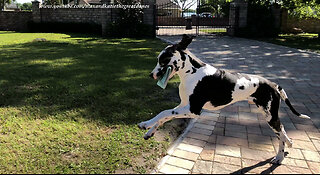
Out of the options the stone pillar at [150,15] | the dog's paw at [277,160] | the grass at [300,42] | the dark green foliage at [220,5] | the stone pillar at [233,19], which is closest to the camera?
the dog's paw at [277,160]

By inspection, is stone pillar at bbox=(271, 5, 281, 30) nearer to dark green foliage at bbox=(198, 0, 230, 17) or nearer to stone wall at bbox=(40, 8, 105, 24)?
dark green foliage at bbox=(198, 0, 230, 17)

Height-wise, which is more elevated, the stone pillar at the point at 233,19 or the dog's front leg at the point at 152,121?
the stone pillar at the point at 233,19

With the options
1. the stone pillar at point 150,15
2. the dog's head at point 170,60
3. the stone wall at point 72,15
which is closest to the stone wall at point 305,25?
the stone pillar at point 150,15

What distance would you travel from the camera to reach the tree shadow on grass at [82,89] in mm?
4488

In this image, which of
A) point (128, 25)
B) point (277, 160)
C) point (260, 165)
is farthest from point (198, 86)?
point (128, 25)

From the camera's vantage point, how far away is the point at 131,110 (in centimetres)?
455

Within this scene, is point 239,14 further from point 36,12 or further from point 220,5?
point 36,12

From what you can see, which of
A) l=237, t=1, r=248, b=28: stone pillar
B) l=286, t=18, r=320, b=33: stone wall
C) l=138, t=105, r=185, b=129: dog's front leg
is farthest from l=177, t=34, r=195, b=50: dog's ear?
l=286, t=18, r=320, b=33: stone wall

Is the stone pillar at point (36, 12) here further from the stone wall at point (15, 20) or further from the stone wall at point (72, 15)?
the stone wall at point (15, 20)

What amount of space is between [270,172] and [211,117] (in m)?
1.69

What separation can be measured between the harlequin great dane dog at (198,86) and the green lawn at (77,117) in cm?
78

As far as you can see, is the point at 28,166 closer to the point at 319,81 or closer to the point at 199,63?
the point at 199,63

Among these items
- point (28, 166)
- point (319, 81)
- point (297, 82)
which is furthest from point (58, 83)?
point (319, 81)

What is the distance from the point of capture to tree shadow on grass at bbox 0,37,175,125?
14.7 ft
